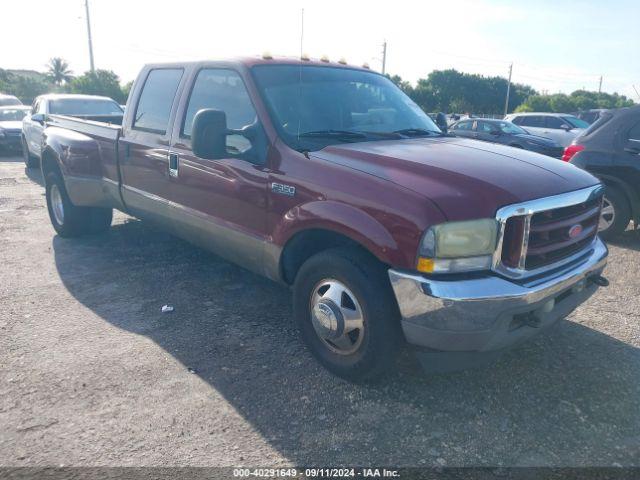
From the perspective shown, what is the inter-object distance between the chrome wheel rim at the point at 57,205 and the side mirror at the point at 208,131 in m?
3.56

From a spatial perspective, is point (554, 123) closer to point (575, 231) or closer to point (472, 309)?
point (575, 231)

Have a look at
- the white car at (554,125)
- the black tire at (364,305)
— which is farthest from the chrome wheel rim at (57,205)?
the white car at (554,125)

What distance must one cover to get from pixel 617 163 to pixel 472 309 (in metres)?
4.71

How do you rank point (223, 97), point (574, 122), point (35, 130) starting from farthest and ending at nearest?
point (574, 122) < point (35, 130) < point (223, 97)

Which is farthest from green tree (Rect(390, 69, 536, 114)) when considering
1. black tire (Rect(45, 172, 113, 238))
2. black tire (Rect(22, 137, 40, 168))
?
black tire (Rect(45, 172, 113, 238))

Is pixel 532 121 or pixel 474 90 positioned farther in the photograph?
pixel 474 90

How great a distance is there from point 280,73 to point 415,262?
194cm

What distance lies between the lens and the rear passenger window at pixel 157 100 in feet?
14.7

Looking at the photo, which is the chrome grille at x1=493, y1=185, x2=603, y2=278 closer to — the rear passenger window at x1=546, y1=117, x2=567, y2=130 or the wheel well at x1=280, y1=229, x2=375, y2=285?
the wheel well at x1=280, y1=229, x2=375, y2=285

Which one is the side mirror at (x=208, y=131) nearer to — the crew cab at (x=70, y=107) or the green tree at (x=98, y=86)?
the crew cab at (x=70, y=107)

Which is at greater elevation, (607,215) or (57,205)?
(607,215)

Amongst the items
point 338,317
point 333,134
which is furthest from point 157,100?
point 338,317

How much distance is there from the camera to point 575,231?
3.13m

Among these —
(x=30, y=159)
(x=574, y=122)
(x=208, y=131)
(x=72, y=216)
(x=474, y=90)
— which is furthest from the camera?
(x=474, y=90)
